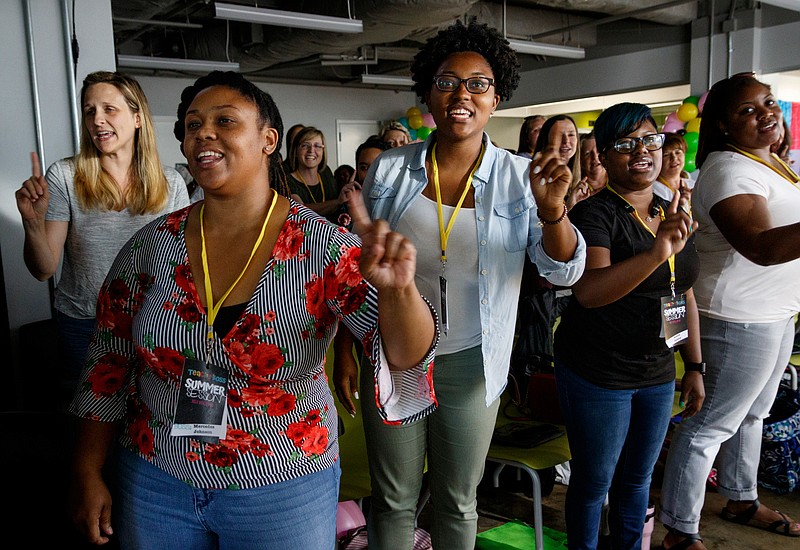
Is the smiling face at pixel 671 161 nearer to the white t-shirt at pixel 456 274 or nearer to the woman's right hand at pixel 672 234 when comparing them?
the woman's right hand at pixel 672 234

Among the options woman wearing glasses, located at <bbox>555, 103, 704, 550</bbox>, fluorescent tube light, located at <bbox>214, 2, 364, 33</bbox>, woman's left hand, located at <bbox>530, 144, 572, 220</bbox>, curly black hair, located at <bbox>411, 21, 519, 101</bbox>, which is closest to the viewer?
woman's left hand, located at <bbox>530, 144, 572, 220</bbox>

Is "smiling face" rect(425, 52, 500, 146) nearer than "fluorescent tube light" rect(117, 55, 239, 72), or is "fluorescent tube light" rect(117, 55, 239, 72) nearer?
"smiling face" rect(425, 52, 500, 146)

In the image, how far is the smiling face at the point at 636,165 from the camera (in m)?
1.97

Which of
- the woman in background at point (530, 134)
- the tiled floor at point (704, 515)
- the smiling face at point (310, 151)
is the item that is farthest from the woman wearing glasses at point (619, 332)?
the smiling face at point (310, 151)

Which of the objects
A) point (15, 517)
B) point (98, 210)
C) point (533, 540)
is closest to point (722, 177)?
point (533, 540)

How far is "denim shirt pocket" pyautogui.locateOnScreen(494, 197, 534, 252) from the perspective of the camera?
1.72m

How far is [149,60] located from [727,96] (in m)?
7.43

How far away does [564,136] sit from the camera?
355 cm

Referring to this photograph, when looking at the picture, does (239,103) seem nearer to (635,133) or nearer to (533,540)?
(635,133)

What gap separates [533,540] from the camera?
249cm

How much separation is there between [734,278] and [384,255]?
5.79ft

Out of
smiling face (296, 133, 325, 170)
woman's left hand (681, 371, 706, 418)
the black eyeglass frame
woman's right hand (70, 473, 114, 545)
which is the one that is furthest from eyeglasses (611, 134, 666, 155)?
smiling face (296, 133, 325, 170)

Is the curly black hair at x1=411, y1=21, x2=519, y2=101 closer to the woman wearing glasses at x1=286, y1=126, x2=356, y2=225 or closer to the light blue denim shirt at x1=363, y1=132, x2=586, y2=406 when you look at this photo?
the light blue denim shirt at x1=363, y1=132, x2=586, y2=406

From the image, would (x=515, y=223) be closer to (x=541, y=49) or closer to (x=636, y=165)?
(x=636, y=165)
